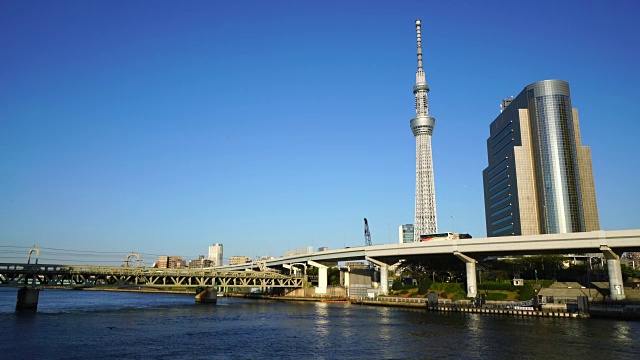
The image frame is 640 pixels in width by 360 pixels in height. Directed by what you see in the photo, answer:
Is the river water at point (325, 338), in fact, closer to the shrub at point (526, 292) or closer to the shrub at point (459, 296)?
the shrub at point (526, 292)

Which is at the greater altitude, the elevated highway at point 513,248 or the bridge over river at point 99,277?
the elevated highway at point 513,248

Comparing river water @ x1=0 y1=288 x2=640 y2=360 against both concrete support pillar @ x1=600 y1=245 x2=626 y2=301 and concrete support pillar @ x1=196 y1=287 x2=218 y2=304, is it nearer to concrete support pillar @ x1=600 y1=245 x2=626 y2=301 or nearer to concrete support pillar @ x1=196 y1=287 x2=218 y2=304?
concrete support pillar @ x1=600 y1=245 x2=626 y2=301

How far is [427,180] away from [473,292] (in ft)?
322

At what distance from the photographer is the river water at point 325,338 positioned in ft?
155

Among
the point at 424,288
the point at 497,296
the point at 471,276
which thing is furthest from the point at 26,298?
the point at 497,296

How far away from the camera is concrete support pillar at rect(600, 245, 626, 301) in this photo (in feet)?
290

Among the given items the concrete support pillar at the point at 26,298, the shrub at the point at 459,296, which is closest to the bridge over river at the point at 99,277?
the concrete support pillar at the point at 26,298

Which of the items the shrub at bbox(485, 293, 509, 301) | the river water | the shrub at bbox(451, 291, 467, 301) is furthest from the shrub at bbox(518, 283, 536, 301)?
the river water

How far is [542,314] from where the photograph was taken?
78.4 meters

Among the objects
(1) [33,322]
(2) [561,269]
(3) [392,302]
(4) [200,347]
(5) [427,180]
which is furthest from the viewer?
(5) [427,180]

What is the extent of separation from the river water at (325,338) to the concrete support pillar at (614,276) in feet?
74.4

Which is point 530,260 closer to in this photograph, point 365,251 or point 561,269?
point 561,269

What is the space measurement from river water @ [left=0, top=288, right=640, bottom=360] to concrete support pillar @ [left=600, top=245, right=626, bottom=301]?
74.4 ft

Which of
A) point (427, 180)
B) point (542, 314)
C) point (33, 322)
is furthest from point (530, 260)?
point (33, 322)
